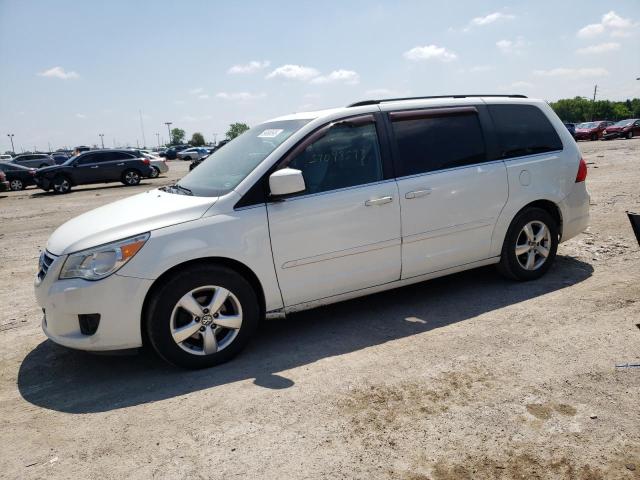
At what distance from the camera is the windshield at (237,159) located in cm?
396

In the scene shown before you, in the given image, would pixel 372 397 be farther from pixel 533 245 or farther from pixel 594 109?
pixel 594 109

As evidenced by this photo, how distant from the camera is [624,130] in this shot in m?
33.8

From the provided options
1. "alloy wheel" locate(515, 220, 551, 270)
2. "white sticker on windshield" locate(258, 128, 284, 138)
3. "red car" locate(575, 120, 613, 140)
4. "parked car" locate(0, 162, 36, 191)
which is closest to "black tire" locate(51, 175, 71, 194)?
"parked car" locate(0, 162, 36, 191)

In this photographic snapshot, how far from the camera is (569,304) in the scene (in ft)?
14.4

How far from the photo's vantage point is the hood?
11.4 ft

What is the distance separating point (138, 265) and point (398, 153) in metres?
2.31

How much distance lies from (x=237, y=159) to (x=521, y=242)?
2.90m

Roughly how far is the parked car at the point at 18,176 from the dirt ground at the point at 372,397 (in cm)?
2177

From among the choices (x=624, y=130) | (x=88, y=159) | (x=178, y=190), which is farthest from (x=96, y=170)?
(x=624, y=130)

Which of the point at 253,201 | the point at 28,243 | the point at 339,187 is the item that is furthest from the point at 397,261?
the point at 28,243

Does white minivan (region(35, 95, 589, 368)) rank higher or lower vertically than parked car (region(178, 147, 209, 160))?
lower

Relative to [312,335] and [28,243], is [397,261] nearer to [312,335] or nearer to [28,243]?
[312,335]

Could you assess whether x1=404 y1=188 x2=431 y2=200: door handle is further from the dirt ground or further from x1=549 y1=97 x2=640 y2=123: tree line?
x1=549 y1=97 x2=640 y2=123: tree line

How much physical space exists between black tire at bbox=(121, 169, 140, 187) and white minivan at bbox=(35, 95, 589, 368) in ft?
59.4
